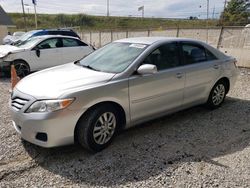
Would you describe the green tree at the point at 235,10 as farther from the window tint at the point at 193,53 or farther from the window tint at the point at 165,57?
the window tint at the point at 165,57

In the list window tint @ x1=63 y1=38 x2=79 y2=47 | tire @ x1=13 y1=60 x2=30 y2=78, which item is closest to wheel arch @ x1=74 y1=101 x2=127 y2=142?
tire @ x1=13 y1=60 x2=30 y2=78

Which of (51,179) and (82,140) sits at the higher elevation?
(82,140)

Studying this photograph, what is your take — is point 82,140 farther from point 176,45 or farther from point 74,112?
point 176,45

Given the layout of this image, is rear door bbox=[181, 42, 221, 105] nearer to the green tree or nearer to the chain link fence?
the chain link fence

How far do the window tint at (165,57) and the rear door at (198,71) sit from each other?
0.64 ft

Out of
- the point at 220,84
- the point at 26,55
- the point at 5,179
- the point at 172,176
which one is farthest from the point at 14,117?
the point at 26,55

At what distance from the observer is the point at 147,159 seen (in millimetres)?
3584

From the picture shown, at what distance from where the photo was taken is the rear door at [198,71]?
188 inches

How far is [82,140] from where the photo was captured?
11.7 ft

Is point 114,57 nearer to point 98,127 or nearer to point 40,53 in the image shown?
point 98,127

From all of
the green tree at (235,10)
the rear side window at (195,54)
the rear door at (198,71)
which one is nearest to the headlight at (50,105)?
the rear door at (198,71)

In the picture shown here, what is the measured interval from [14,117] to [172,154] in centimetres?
220

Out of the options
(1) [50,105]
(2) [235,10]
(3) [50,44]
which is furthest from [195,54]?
(2) [235,10]

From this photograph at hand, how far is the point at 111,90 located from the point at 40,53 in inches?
256
